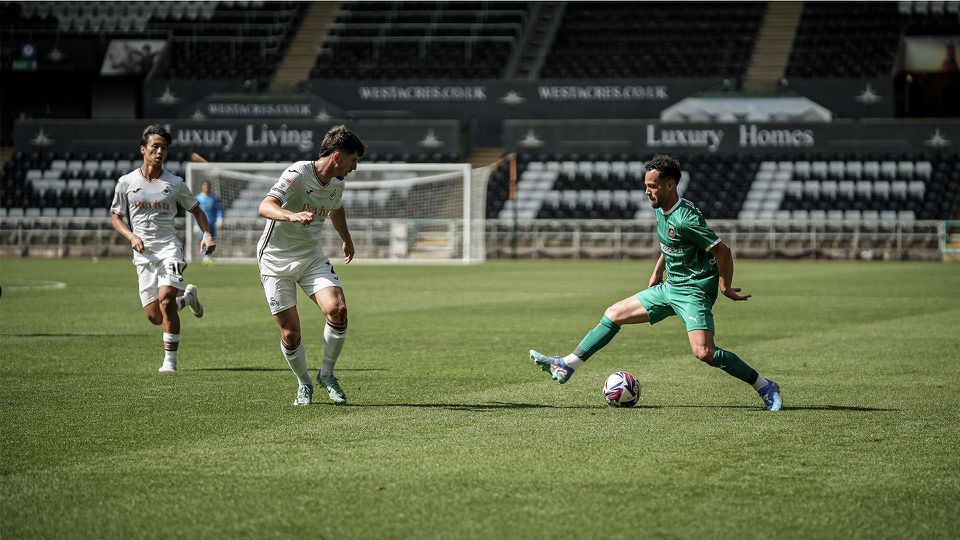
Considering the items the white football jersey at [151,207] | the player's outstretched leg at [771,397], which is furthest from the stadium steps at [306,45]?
the player's outstretched leg at [771,397]

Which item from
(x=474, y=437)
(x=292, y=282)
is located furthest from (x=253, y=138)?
(x=474, y=437)

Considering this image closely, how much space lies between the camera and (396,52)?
1950 inches

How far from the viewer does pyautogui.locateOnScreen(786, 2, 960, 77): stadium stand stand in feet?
149

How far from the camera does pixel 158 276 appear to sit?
12.1m

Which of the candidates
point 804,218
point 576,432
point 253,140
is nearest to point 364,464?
point 576,432

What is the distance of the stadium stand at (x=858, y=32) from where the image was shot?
45375mm

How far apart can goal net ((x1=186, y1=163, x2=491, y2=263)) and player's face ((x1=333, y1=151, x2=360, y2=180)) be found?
27.7m

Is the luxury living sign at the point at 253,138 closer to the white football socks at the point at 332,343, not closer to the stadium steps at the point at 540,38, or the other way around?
the stadium steps at the point at 540,38

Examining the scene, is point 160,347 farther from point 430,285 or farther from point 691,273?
point 430,285

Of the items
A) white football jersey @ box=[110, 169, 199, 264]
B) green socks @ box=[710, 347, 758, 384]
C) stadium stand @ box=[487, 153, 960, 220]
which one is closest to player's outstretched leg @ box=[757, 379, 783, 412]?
green socks @ box=[710, 347, 758, 384]

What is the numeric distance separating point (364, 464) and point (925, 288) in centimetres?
2001

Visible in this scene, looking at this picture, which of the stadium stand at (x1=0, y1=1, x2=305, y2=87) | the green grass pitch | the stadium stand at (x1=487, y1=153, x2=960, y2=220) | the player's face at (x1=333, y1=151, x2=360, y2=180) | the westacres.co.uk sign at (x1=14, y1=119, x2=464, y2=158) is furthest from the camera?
the stadium stand at (x1=0, y1=1, x2=305, y2=87)

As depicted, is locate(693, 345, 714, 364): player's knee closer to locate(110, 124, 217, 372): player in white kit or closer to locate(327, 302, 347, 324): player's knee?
locate(327, 302, 347, 324): player's knee

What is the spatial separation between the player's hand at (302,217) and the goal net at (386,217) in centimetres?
2830
